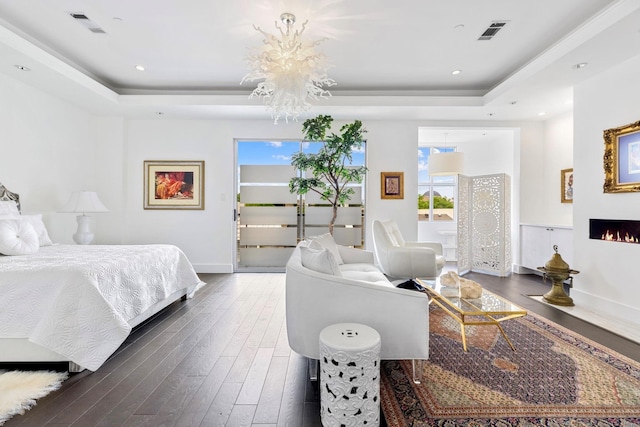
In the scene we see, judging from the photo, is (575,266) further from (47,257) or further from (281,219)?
(47,257)

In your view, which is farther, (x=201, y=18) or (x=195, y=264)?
(x=195, y=264)

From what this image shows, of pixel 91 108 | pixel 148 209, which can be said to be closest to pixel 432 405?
pixel 148 209

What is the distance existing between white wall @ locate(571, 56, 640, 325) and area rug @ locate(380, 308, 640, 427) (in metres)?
1.12

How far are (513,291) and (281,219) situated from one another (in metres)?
3.78

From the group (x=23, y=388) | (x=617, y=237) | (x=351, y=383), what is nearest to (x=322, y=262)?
(x=351, y=383)

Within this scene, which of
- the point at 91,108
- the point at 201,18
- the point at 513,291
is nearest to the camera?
the point at 201,18

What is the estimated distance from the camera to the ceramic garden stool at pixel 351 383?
1.49 metres

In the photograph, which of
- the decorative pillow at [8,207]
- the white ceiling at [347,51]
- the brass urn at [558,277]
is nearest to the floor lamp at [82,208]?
the decorative pillow at [8,207]

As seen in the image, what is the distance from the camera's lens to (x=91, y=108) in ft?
15.3

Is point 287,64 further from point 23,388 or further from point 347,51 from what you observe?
point 23,388

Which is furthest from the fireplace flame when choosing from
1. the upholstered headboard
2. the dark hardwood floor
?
the upholstered headboard

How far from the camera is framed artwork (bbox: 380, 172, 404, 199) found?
208 inches

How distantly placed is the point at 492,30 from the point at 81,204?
5.47m

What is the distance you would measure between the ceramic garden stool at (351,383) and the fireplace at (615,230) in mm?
3285
